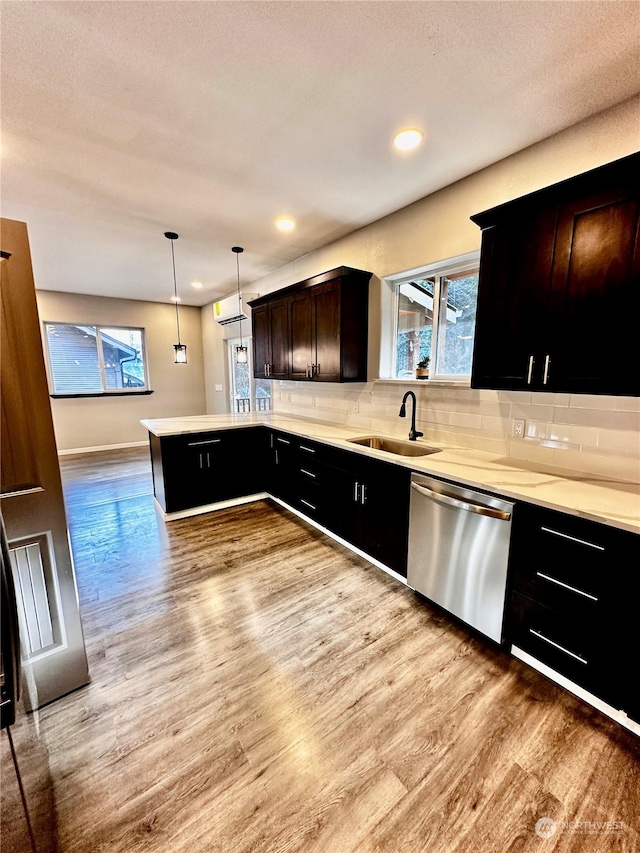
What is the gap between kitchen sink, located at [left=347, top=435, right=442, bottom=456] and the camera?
268 cm

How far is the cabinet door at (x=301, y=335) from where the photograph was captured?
3.50 m

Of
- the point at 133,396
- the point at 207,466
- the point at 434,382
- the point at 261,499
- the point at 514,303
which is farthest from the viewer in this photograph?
the point at 133,396

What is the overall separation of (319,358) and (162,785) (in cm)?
299

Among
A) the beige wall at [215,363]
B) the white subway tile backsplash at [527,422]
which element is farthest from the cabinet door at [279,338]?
the beige wall at [215,363]

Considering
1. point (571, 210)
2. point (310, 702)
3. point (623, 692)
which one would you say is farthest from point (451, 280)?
point (310, 702)

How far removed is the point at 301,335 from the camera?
3625 millimetres

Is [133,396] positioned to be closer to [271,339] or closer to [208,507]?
[271,339]

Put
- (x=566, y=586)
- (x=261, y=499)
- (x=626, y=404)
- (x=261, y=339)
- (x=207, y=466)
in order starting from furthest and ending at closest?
1. (x=261, y=339)
2. (x=261, y=499)
3. (x=207, y=466)
4. (x=626, y=404)
5. (x=566, y=586)

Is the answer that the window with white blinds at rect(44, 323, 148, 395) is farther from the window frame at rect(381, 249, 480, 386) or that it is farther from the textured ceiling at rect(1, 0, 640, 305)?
the window frame at rect(381, 249, 480, 386)

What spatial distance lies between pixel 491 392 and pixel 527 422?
307mm

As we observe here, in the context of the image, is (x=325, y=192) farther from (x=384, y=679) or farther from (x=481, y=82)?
(x=384, y=679)

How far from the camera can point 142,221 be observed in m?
3.16

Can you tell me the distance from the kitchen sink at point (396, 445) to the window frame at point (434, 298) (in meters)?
0.52

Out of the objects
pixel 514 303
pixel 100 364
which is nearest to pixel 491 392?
pixel 514 303
